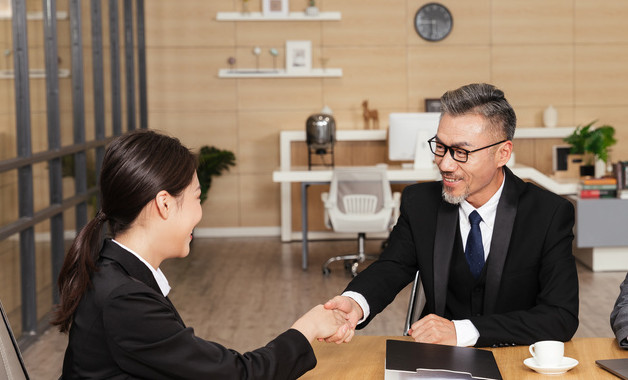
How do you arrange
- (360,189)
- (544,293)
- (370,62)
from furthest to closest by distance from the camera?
(370,62), (360,189), (544,293)

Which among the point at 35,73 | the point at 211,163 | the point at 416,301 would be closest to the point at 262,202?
the point at 211,163

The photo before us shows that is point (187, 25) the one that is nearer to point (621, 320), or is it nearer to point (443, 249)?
point (443, 249)

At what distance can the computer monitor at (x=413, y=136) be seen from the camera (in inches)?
256

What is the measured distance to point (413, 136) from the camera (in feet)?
21.5

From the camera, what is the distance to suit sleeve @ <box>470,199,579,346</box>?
1985 millimetres

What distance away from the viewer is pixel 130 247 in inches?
63.6

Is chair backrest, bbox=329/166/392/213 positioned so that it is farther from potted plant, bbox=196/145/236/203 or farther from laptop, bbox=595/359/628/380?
laptop, bbox=595/359/628/380

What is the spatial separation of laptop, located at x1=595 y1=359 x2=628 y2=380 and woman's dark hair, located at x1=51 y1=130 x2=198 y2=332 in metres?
0.95

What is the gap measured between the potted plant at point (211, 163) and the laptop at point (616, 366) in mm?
6018

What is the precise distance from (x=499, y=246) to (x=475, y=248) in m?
0.08

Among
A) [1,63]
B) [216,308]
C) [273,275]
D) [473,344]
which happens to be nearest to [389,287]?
[473,344]

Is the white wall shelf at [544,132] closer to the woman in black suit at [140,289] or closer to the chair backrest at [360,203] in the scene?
the chair backrest at [360,203]

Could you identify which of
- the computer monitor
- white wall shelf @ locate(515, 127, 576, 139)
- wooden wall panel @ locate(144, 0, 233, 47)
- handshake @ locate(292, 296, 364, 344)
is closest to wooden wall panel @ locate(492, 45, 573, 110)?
white wall shelf @ locate(515, 127, 576, 139)

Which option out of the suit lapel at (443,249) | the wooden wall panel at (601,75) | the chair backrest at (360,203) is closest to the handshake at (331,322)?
the suit lapel at (443,249)
